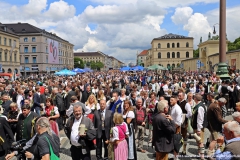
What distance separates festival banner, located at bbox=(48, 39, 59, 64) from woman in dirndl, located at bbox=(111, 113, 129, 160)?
85236 mm

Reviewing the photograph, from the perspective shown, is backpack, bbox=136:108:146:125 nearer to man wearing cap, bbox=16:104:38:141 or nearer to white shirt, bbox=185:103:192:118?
white shirt, bbox=185:103:192:118

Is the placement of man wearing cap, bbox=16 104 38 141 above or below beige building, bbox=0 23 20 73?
below

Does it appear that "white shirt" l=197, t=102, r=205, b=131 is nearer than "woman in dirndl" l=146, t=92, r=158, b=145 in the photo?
Yes

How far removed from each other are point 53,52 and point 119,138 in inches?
3517

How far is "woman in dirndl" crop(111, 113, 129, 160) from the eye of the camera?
5125mm

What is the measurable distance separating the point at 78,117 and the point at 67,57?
106 metres

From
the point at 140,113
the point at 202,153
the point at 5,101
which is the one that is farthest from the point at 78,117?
the point at 5,101

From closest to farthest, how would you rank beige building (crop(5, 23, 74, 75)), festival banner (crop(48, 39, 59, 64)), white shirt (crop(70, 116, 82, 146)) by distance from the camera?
white shirt (crop(70, 116, 82, 146)) < beige building (crop(5, 23, 74, 75)) < festival banner (crop(48, 39, 59, 64))

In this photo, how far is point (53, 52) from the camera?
90688mm

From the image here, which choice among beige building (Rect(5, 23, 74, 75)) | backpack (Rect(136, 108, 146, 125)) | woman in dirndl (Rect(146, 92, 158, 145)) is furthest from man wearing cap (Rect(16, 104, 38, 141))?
beige building (Rect(5, 23, 74, 75))

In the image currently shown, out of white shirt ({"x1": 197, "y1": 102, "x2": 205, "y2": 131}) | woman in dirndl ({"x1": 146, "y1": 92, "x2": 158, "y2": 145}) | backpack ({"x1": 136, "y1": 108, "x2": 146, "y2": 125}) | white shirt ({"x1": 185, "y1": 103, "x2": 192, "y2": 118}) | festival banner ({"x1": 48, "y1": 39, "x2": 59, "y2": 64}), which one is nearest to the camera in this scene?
white shirt ({"x1": 197, "y1": 102, "x2": 205, "y2": 131})

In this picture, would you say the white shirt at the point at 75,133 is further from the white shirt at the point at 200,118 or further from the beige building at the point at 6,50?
the beige building at the point at 6,50

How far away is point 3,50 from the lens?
63781 mm

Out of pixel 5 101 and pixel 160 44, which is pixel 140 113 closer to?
pixel 5 101
